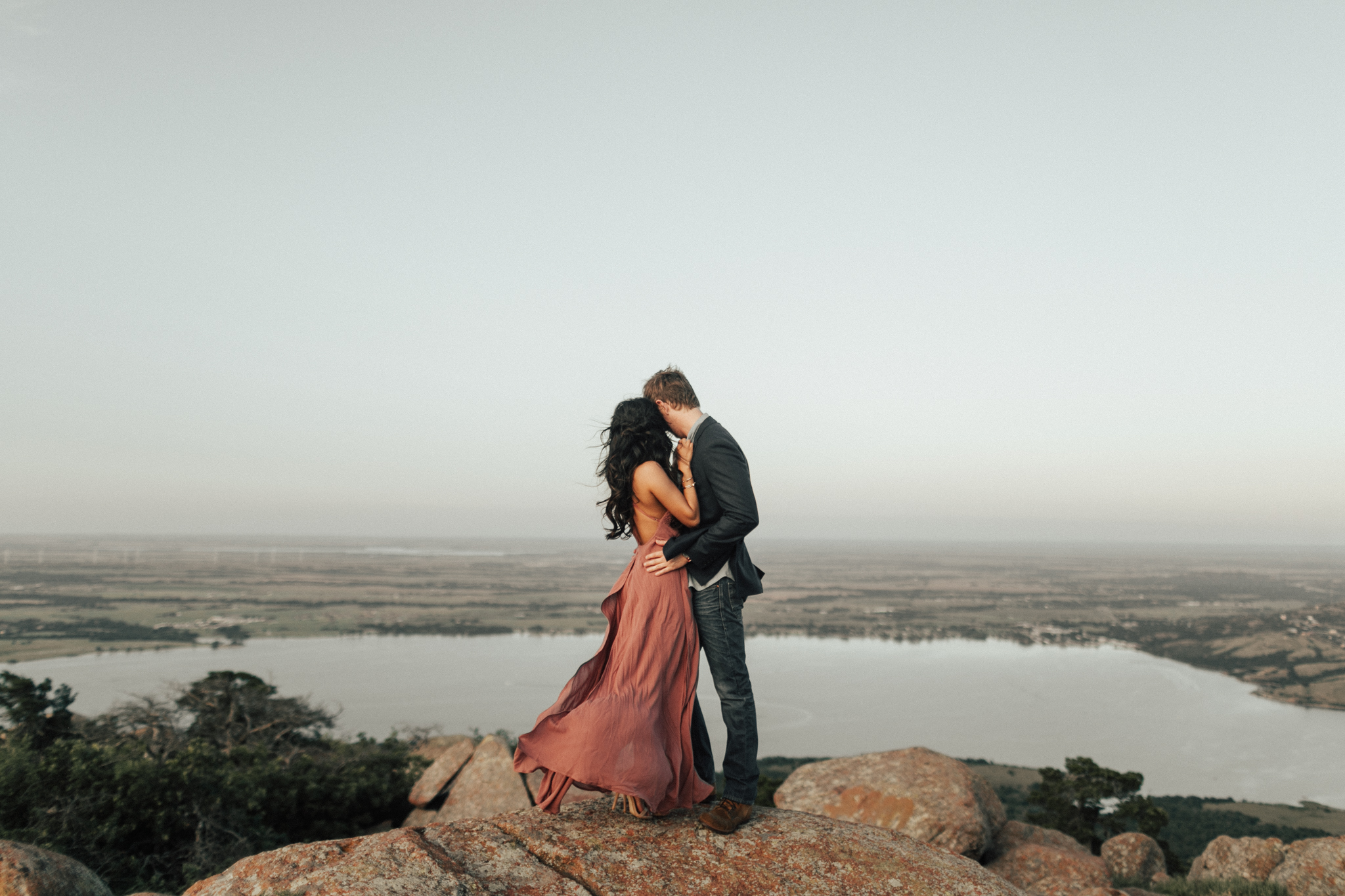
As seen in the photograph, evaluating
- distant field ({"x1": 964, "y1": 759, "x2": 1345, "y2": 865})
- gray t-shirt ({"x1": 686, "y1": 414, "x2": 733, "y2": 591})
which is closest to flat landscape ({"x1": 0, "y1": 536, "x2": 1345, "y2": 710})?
distant field ({"x1": 964, "y1": 759, "x2": 1345, "y2": 865})

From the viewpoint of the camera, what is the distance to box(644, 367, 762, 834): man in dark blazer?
4.77m

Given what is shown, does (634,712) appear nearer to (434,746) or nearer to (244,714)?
(434,746)

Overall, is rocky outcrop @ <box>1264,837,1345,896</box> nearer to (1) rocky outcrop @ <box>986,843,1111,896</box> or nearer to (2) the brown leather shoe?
(1) rocky outcrop @ <box>986,843,1111,896</box>

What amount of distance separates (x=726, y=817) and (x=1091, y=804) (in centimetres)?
2013

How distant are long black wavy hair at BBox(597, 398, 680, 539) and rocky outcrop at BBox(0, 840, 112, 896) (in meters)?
4.60

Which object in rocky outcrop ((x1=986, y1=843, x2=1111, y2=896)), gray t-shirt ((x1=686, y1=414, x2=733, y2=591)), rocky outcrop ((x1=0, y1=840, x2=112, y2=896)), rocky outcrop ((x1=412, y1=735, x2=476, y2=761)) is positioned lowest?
rocky outcrop ((x1=412, y1=735, x2=476, y2=761))

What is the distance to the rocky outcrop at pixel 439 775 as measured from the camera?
14297mm

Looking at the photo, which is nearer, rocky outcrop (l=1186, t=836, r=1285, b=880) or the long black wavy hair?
the long black wavy hair

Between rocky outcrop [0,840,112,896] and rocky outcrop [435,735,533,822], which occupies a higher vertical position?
rocky outcrop [0,840,112,896]

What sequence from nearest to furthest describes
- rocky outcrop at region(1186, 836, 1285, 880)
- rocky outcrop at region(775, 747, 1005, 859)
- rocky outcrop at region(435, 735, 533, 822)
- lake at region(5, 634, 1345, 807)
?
rocky outcrop at region(1186, 836, 1285, 880) → rocky outcrop at region(775, 747, 1005, 859) → rocky outcrop at region(435, 735, 533, 822) → lake at region(5, 634, 1345, 807)

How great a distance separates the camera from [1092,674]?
66.8 m

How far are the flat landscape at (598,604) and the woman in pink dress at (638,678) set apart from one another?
6218 centimetres

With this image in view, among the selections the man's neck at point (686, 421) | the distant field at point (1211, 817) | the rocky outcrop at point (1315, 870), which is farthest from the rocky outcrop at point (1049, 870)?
the distant field at point (1211, 817)

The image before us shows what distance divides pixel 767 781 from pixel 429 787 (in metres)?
6.94
